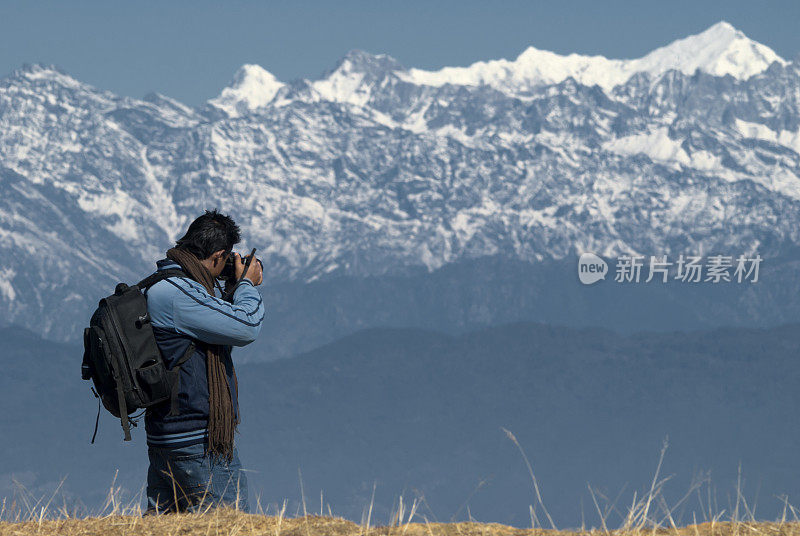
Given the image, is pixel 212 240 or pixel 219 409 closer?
pixel 219 409

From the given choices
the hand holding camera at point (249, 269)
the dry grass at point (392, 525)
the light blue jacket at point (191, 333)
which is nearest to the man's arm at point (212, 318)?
the light blue jacket at point (191, 333)

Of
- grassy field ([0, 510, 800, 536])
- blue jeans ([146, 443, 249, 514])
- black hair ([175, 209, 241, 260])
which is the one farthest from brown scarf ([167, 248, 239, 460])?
black hair ([175, 209, 241, 260])

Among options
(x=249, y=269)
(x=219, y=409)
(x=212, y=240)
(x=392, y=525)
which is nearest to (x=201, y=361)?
(x=219, y=409)

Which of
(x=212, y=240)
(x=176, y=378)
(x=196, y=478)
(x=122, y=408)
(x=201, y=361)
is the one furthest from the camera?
(x=212, y=240)

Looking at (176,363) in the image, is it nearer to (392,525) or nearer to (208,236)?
(208,236)

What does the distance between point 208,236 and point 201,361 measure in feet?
3.08

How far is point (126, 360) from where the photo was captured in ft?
26.4

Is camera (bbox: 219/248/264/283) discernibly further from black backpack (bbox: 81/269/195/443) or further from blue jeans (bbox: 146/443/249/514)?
blue jeans (bbox: 146/443/249/514)

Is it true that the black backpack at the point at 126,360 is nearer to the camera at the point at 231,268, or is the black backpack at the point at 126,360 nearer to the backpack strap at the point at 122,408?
the backpack strap at the point at 122,408

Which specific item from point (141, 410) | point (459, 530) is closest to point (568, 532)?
point (459, 530)

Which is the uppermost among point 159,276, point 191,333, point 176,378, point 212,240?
point 212,240

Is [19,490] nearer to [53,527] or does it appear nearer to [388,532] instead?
[53,527]

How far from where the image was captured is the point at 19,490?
8945 mm

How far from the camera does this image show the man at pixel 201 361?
8.18 meters
